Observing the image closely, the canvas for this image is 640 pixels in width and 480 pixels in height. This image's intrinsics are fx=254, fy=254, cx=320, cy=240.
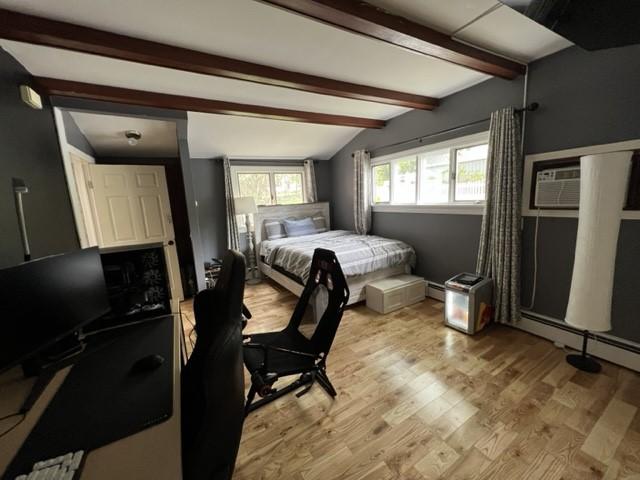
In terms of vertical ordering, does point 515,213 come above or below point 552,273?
above

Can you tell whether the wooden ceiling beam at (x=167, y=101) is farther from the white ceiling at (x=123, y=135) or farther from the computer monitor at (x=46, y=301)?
the computer monitor at (x=46, y=301)

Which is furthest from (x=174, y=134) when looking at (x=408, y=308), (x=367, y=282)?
(x=408, y=308)

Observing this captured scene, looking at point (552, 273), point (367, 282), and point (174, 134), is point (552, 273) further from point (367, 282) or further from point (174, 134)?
point (174, 134)

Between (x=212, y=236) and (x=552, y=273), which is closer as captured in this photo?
(x=552, y=273)

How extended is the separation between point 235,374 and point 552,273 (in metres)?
2.79

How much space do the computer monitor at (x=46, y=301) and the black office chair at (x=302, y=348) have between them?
84cm

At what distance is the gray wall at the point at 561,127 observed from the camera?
184cm

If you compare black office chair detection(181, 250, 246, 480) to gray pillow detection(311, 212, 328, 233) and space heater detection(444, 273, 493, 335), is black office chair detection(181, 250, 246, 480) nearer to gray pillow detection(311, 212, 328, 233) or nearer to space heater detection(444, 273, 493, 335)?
space heater detection(444, 273, 493, 335)

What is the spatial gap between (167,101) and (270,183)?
252 cm

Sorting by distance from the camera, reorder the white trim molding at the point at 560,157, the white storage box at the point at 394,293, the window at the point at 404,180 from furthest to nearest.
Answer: the window at the point at 404,180, the white storage box at the point at 394,293, the white trim molding at the point at 560,157

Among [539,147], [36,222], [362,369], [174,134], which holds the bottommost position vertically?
[362,369]

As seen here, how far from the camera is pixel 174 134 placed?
3.11m

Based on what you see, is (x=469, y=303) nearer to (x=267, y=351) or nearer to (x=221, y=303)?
(x=267, y=351)

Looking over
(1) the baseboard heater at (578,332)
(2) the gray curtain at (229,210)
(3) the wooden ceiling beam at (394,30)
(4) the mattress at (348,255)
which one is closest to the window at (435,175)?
(4) the mattress at (348,255)
